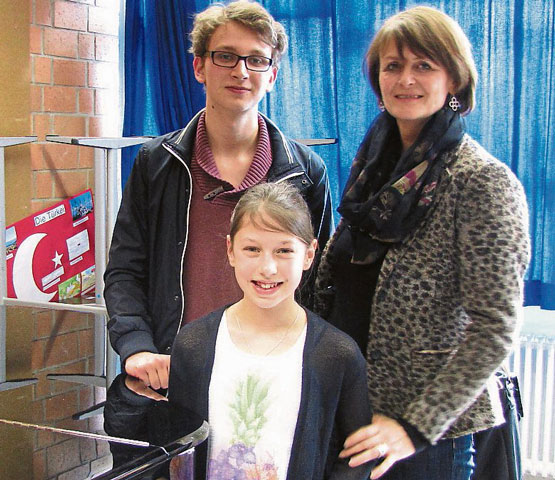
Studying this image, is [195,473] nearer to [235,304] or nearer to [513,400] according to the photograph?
[235,304]

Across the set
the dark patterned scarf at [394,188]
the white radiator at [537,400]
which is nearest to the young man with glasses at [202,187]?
the dark patterned scarf at [394,188]

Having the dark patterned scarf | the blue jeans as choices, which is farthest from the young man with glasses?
the blue jeans

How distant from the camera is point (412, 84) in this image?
126 cm

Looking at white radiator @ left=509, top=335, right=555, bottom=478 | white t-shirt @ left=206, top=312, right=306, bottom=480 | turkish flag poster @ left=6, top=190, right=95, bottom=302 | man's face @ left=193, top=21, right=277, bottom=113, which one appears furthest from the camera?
turkish flag poster @ left=6, top=190, right=95, bottom=302

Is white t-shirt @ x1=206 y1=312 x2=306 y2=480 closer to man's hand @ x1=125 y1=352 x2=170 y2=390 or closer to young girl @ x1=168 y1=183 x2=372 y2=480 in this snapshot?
young girl @ x1=168 y1=183 x2=372 y2=480

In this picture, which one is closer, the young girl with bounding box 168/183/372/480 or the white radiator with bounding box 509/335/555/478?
the young girl with bounding box 168/183/372/480

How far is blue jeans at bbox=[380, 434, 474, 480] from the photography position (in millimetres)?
1280

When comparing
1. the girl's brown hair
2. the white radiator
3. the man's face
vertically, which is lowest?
the white radiator

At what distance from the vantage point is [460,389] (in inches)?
46.0

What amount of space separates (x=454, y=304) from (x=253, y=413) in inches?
15.5

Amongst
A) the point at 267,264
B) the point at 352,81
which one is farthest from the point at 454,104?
the point at 352,81

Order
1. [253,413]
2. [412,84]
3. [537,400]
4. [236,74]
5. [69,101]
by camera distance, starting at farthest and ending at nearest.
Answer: [69,101] < [537,400] < [236,74] < [412,84] < [253,413]

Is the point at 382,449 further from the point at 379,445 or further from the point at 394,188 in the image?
the point at 394,188

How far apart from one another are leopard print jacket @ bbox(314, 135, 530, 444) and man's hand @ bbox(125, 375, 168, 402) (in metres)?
0.40
